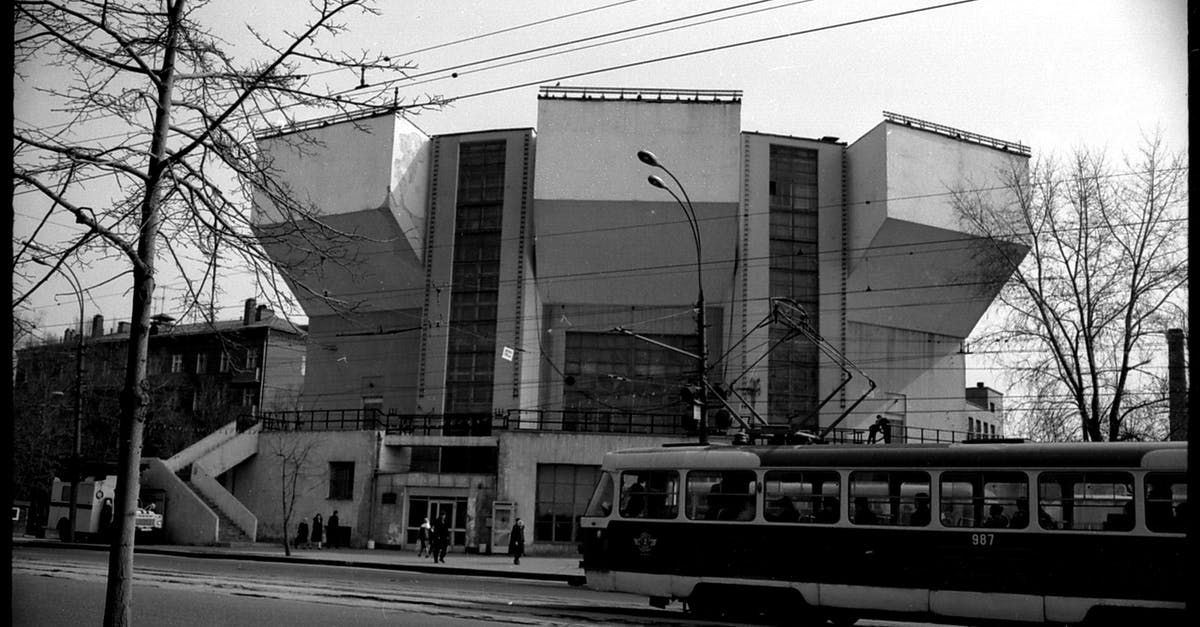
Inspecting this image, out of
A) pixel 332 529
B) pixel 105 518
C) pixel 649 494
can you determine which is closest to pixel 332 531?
pixel 332 529

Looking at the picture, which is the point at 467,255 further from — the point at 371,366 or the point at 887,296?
the point at 887,296

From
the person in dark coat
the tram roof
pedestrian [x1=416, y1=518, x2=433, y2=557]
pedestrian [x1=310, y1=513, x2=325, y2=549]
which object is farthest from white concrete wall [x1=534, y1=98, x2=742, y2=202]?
the tram roof

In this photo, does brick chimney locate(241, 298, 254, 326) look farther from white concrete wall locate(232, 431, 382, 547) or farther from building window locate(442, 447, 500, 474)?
building window locate(442, 447, 500, 474)

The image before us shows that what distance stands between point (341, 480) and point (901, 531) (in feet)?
102

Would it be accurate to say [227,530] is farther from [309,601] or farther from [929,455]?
[929,455]

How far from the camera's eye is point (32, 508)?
2315 inches

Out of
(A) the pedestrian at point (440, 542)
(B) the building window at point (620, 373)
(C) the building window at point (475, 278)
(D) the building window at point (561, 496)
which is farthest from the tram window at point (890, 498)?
(C) the building window at point (475, 278)

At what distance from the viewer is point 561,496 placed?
133 ft

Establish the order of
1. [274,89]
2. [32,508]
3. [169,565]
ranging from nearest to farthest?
[274,89] < [169,565] < [32,508]


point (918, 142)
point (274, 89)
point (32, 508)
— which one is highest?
point (918, 142)

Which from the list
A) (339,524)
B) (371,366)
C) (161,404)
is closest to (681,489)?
(339,524)

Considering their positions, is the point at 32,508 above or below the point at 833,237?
below

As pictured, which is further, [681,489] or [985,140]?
[985,140]

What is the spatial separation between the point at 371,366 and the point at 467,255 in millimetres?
7374
